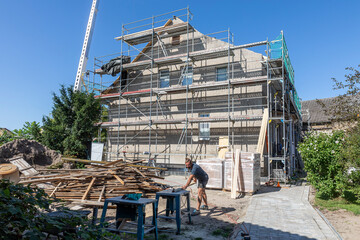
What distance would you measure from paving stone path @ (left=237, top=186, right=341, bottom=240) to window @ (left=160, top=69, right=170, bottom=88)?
38.2ft

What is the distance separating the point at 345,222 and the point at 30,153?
51.8ft

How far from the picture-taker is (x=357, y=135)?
8.08 m

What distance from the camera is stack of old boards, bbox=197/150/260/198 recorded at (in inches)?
432

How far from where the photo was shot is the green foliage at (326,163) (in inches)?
362

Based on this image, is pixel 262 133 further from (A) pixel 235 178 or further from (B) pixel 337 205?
(B) pixel 337 205

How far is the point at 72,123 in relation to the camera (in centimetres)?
2150

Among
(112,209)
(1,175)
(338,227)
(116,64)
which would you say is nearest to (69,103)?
(116,64)

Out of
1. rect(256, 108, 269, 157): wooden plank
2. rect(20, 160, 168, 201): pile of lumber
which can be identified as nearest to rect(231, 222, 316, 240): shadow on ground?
rect(20, 160, 168, 201): pile of lumber

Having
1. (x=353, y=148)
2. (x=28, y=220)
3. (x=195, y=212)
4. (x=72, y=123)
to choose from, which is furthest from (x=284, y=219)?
(x=72, y=123)

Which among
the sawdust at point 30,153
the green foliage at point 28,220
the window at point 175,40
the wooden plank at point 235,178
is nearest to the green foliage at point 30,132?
the sawdust at point 30,153

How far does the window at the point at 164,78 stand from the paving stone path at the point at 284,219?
11652 millimetres

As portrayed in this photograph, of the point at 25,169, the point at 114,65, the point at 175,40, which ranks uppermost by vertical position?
the point at 175,40

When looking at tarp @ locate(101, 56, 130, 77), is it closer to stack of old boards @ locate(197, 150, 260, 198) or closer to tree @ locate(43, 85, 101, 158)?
tree @ locate(43, 85, 101, 158)

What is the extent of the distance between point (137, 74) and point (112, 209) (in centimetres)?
1458
